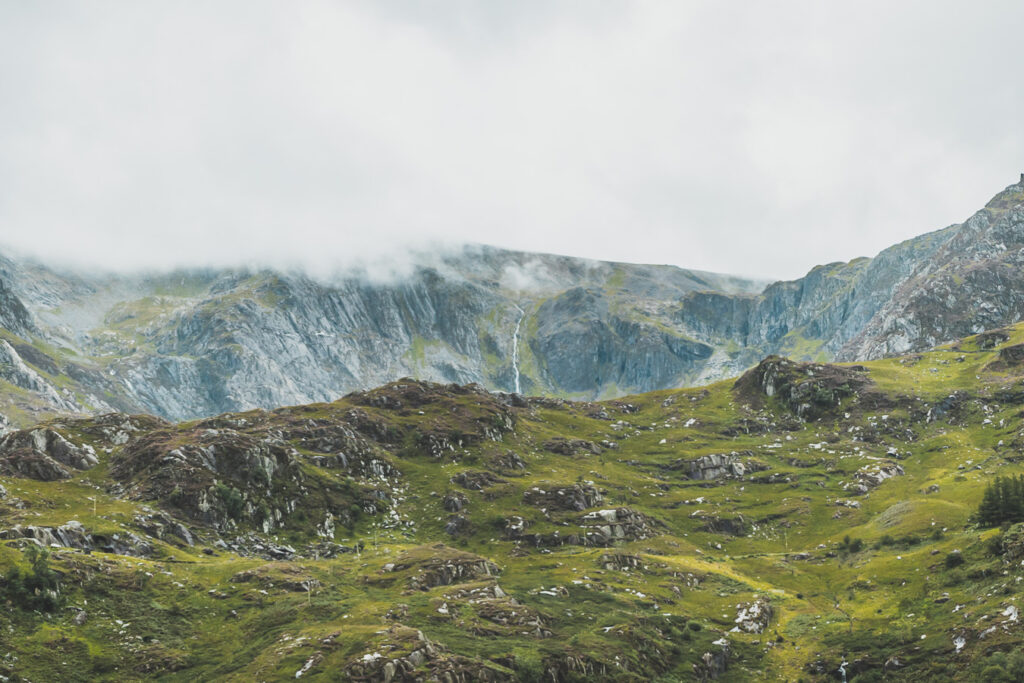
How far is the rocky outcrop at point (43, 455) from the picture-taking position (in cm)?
9906

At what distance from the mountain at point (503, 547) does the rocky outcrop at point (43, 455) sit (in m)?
0.54

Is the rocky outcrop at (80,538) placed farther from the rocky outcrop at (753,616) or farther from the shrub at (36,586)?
the rocky outcrop at (753,616)

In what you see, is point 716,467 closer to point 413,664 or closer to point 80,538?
point 413,664

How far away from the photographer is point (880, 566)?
89.7 meters

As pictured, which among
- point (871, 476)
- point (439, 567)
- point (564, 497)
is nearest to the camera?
point (439, 567)

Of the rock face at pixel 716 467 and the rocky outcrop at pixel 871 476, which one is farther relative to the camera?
the rock face at pixel 716 467

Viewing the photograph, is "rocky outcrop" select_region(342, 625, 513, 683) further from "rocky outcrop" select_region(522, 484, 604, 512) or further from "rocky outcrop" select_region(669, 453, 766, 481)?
"rocky outcrop" select_region(669, 453, 766, 481)

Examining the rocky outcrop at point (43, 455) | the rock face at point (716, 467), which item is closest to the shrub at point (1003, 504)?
the rock face at point (716, 467)

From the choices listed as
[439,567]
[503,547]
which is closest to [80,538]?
[439,567]

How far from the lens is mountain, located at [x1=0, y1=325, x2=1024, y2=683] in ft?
180

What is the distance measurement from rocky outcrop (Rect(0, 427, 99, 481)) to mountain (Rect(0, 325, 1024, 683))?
540 millimetres

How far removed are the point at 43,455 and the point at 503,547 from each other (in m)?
75.8

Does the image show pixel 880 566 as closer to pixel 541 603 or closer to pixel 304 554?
pixel 541 603

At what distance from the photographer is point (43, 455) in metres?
104
